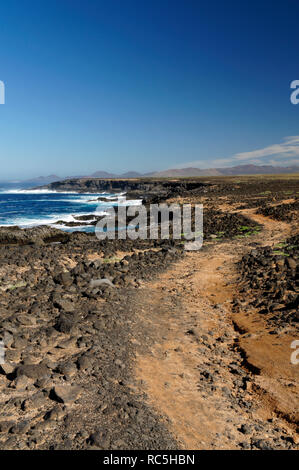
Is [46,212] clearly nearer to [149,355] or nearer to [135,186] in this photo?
[149,355]

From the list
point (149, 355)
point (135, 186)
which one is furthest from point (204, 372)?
point (135, 186)

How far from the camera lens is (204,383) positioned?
5086 millimetres

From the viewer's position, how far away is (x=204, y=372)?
5.38m

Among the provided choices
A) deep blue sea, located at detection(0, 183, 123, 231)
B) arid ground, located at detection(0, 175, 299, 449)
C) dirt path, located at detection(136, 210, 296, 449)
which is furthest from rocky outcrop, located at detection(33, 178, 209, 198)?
dirt path, located at detection(136, 210, 296, 449)

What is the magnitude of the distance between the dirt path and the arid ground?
2 centimetres

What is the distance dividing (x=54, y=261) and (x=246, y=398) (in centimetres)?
907

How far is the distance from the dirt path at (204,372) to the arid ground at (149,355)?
0.07 ft

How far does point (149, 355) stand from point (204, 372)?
107 centimetres

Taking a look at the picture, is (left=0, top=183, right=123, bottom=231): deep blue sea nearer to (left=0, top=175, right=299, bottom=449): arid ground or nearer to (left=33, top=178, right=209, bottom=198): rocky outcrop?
(left=33, top=178, right=209, bottom=198): rocky outcrop

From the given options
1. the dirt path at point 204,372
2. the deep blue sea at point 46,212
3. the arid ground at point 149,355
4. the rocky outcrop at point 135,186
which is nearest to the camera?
the arid ground at point 149,355

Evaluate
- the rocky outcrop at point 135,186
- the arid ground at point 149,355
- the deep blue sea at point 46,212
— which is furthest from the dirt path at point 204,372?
the rocky outcrop at point 135,186

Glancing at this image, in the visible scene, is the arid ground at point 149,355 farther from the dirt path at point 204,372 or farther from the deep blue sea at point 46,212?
the deep blue sea at point 46,212

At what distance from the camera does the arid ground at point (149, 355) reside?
3.89 metres

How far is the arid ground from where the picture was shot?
12.8 ft
